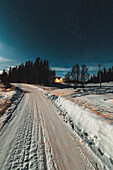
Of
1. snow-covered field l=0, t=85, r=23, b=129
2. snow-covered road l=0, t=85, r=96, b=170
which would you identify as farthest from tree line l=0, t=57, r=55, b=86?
snow-covered road l=0, t=85, r=96, b=170

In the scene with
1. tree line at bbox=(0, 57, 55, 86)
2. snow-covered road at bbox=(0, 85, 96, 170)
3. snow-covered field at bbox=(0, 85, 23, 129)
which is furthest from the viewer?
tree line at bbox=(0, 57, 55, 86)

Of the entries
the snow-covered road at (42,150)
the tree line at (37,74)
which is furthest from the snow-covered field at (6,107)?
the tree line at (37,74)

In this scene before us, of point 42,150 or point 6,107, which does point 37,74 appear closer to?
point 6,107

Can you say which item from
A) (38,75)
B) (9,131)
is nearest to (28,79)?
(38,75)

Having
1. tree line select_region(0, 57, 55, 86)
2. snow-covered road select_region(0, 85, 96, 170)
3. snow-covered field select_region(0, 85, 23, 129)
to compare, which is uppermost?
tree line select_region(0, 57, 55, 86)

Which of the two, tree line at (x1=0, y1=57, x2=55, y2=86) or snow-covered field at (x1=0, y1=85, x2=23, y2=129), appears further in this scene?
tree line at (x1=0, y1=57, x2=55, y2=86)

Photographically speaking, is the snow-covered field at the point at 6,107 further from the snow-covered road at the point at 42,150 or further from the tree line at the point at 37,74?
the tree line at the point at 37,74

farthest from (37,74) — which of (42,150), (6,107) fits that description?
(42,150)

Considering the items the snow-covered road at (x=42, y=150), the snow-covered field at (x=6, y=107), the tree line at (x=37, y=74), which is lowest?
the snow-covered road at (x=42, y=150)

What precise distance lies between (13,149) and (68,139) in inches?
65.7

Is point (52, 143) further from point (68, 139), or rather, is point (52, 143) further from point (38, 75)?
point (38, 75)

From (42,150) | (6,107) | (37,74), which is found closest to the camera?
(42,150)

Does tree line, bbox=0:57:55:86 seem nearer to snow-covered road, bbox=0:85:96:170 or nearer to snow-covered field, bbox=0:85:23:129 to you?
snow-covered field, bbox=0:85:23:129

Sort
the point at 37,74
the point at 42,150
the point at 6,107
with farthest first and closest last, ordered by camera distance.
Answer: the point at 37,74
the point at 6,107
the point at 42,150
